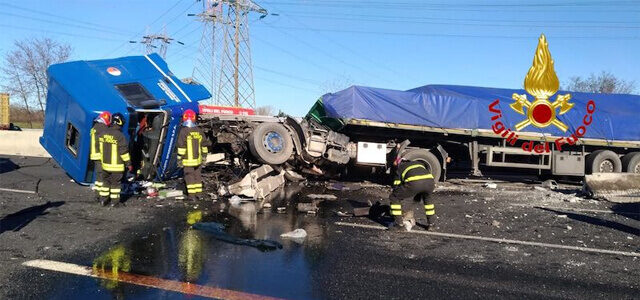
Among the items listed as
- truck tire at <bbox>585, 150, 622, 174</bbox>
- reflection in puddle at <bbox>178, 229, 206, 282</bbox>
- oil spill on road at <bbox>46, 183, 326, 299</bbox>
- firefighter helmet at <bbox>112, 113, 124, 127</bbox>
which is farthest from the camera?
truck tire at <bbox>585, 150, 622, 174</bbox>

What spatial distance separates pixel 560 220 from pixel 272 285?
16.9 ft

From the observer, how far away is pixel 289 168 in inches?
398

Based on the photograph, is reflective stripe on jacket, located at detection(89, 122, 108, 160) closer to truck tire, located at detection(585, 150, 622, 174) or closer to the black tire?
truck tire, located at detection(585, 150, 622, 174)

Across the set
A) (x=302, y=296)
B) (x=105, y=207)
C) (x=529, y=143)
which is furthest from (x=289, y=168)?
(x=302, y=296)

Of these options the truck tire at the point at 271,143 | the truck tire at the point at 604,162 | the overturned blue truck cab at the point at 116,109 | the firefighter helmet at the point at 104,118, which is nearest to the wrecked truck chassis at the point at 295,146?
the truck tire at the point at 271,143

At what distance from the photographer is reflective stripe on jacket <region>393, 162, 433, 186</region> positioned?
6078 mm

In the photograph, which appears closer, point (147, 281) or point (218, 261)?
point (147, 281)

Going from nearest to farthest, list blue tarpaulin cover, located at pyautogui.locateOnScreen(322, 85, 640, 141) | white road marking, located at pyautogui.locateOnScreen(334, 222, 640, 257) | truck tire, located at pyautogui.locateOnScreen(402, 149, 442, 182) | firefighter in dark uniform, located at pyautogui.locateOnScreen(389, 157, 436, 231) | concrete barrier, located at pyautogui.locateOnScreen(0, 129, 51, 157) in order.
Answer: white road marking, located at pyautogui.locateOnScreen(334, 222, 640, 257)
firefighter in dark uniform, located at pyautogui.locateOnScreen(389, 157, 436, 231)
blue tarpaulin cover, located at pyautogui.locateOnScreen(322, 85, 640, 141)
truck tire, located at pyautogui.locateOnScreen(402, 149, 442, 182)
concrete barrier, located at pyautogui.locateOnScreen(0, 129, 51, 157)

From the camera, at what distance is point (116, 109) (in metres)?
7.59

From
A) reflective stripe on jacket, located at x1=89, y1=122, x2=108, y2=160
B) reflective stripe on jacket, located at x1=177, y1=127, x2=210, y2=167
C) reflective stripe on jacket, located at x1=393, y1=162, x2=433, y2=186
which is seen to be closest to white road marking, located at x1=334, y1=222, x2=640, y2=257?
reflective stripe on jacket, located at x1=393, y1=162, x2=433, y2=186

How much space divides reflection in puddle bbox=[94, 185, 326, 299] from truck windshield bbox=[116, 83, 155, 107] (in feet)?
9.36

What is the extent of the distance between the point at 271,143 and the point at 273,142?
51 millimetres

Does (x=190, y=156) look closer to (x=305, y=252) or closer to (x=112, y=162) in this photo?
(x=112, y=162)

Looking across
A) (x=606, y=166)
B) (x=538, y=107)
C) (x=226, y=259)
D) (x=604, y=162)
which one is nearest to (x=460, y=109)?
(x=538, y=107)
